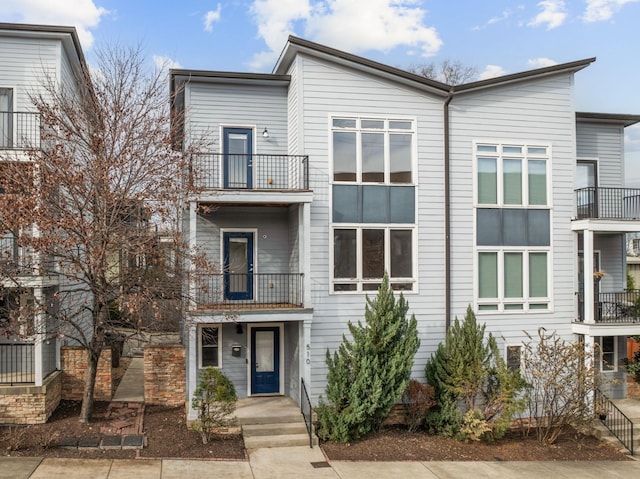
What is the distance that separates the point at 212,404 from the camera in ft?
41.9

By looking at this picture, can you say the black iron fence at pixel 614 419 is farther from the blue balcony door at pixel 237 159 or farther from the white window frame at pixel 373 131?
the blue balcony door at pixel 237 159

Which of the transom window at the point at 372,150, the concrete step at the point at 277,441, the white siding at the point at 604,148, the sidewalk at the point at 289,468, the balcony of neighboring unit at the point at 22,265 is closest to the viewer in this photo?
the sidewalk at the point at 289,468

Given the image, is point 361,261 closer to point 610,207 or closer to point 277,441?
point 277,441

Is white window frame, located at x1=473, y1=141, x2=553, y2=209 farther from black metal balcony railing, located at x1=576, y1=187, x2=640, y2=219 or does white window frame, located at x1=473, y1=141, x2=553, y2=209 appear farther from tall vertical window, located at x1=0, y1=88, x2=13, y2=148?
tall vertical window, located at x1=0, y1=88, x2=13, y2=148

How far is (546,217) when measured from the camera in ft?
52.1

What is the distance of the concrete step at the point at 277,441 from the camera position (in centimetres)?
1249

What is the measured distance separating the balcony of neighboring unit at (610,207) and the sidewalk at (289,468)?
6.42 meters

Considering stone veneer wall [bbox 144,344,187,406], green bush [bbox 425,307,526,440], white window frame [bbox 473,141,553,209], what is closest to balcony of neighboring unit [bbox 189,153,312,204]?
stone veneer wall [bbox 144,344,187,406]

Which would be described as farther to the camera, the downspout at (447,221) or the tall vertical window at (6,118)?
the downspout at (447,221)

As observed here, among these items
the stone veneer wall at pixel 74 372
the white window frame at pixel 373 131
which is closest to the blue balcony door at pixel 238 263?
the white window frame at pixel 373 131

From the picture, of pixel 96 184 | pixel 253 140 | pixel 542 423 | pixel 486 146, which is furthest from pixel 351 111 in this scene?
pixel 542 423

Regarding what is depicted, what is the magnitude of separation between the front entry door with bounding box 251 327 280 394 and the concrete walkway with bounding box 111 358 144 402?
318cm

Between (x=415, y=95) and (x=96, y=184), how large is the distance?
8556 mm

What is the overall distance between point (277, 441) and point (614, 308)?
35.6 ft
